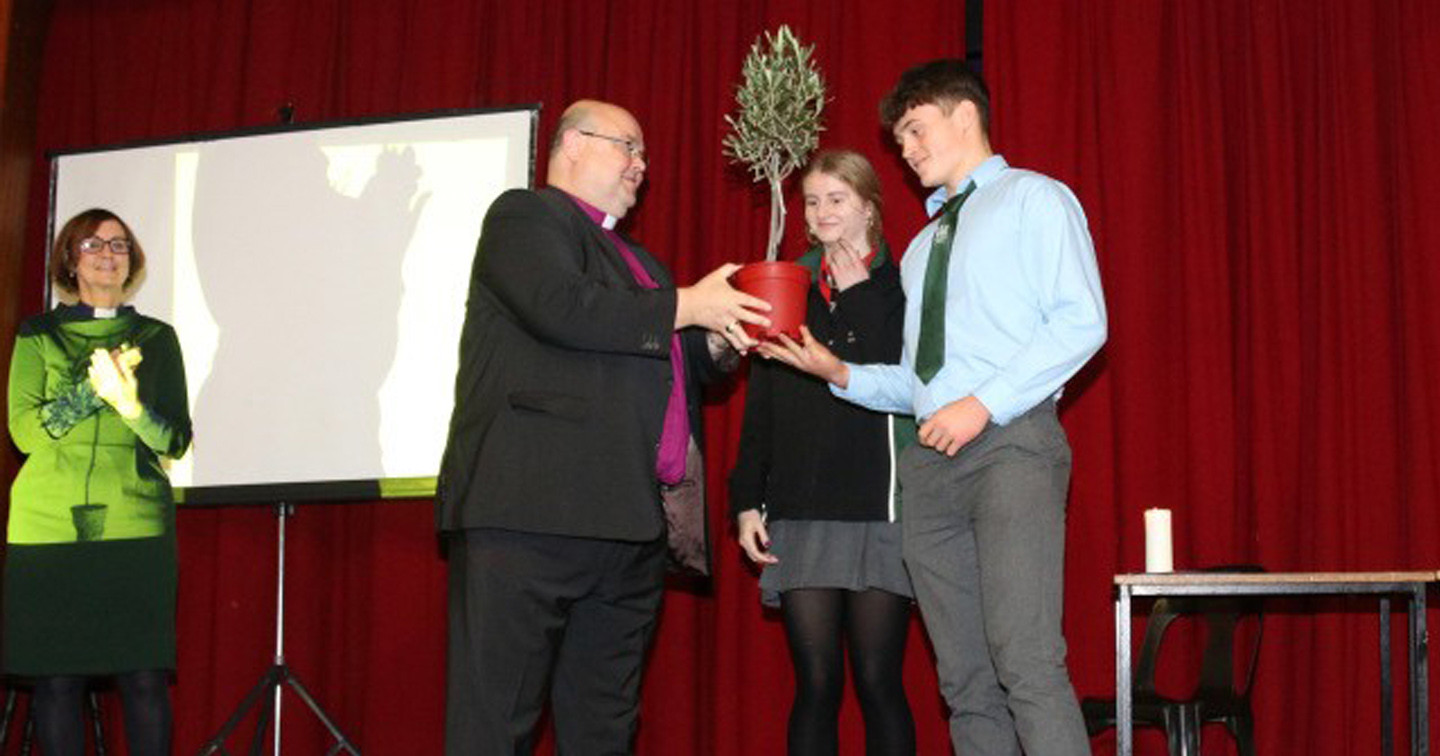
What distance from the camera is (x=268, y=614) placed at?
17.5 feet

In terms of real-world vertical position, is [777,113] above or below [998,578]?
above

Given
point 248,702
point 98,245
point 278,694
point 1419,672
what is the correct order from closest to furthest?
point 1419,672 → point 98,245 → point 248,702 → point 278,694

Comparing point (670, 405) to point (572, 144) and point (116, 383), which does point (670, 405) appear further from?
point (116, 383)

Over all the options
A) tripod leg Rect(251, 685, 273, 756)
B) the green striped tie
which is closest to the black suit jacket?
the green striped tie

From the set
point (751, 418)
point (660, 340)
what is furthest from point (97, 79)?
point (660, 340)

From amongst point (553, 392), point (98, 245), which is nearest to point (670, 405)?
point (553, 392)

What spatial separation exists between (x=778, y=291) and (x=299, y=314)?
8.91 feet

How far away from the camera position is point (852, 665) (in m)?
3.47

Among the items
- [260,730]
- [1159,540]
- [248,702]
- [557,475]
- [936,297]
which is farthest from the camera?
[260,730]

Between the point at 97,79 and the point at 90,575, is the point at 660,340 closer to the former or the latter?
the point at 90,575

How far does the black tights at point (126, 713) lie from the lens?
3.96 metres

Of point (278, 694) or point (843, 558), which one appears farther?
point (278, 694)

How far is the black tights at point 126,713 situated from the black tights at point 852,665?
1678 mm

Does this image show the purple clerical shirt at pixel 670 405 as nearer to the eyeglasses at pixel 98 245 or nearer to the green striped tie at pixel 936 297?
the green striped tie at pixel 936 297
